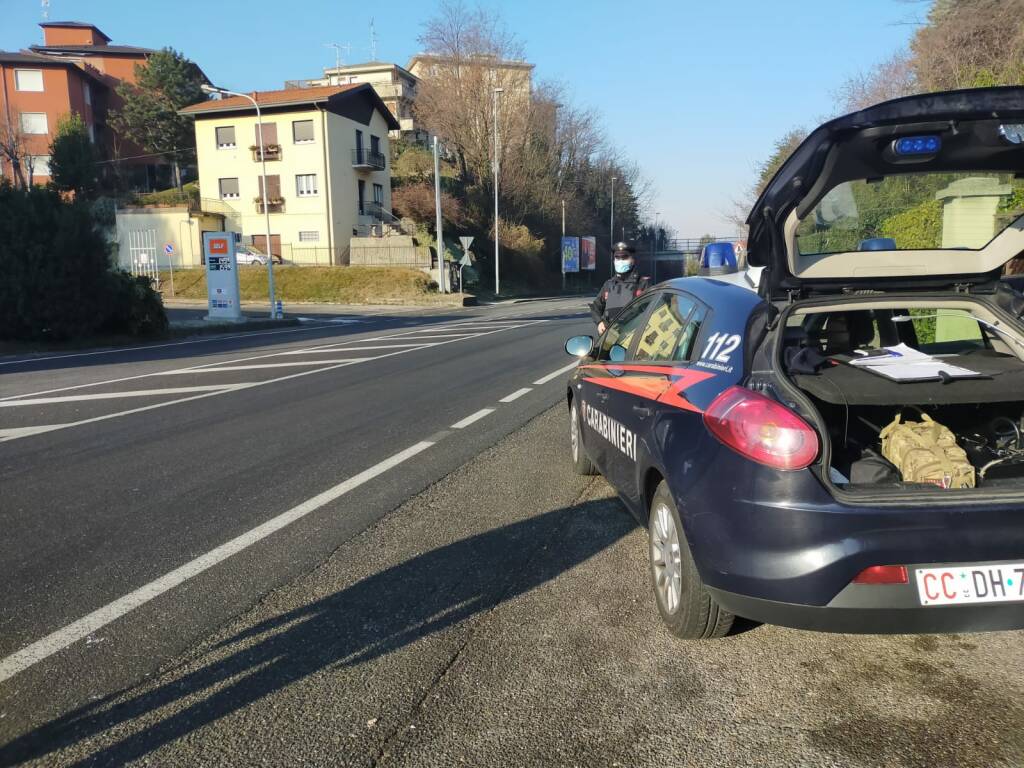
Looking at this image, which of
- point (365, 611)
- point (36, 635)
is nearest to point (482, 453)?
point (365, 611)

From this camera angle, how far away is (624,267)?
8.27m

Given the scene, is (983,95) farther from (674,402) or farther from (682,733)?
(682,733)

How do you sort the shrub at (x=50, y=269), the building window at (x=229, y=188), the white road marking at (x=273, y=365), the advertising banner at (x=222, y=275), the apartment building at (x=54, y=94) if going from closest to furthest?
the white road marking at (x=273, y=365) < the shrub at (x=50, y=269) < the advertising banner at (x=222, y=275) < the building window at (x=229, y=188) < the apartment building at (x=54, y=94)

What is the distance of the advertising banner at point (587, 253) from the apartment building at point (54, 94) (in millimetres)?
38036

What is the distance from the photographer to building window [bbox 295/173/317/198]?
5078cm

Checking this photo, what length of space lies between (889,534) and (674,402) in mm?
1048

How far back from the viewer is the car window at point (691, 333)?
3555 mm

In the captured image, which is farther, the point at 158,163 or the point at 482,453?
the point at 158,163

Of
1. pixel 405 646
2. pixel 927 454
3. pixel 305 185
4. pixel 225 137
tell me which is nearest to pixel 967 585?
pixel 927 454

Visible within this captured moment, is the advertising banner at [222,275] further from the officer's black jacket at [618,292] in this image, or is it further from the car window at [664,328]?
the car window at [664,328]

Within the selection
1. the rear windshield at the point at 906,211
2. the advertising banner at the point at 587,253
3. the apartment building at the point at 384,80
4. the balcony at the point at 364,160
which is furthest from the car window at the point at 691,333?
the apartment building at the point at 384,80

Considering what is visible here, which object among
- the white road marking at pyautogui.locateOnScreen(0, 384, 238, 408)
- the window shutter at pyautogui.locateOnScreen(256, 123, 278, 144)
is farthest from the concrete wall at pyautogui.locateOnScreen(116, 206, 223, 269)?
the white road marking at pyautogui.locateOnScreen(0, 384, 238, 408)

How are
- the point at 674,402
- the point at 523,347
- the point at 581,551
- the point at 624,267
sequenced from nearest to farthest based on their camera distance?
the point at 674,402 < the point at 581,551 < the point at 624,267 < the point at 523,347

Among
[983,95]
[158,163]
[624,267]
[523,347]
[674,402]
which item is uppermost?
[158,163]
